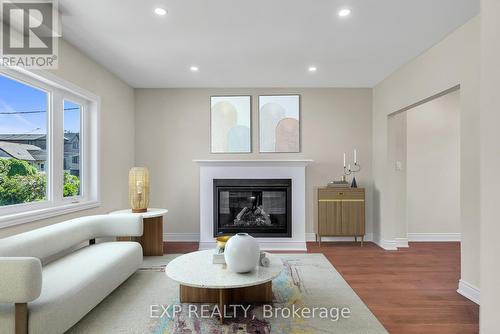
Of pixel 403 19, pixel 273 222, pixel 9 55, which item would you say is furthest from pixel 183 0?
pixel 273 222

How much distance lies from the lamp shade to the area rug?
1.06 m

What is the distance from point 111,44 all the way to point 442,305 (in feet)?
13.7

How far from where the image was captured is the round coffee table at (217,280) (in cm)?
212

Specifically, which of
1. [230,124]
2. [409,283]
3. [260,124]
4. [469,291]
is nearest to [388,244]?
[409,283]

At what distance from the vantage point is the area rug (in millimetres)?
2176

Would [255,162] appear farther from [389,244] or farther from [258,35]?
[389,244]

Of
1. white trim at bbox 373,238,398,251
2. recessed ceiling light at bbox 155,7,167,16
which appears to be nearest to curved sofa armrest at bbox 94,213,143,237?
recessed ceiling light at bbox 155,7,167,16

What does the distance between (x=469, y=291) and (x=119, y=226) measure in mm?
3585

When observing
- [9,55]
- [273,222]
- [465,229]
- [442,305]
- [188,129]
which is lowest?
[442,305]

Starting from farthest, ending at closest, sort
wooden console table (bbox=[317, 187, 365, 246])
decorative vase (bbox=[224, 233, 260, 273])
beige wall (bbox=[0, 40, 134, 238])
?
1. wooden console table (bbox=[317, 187, 365, 246])
2. beige wall (bbox=[0, 40, 134, 238])
3. decorative vase (bbox=[224, 233, 260, 273])

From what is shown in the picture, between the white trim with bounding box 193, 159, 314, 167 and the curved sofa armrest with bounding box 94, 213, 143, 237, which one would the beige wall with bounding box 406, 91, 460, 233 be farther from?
the curved sofa armrest with bounding box 94, 213, 143, 237

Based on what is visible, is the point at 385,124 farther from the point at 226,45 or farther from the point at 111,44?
the point at 111,44

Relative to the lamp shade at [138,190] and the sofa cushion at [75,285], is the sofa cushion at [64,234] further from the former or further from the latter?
the lamp shade at [138,190]

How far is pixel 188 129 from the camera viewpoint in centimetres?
498
